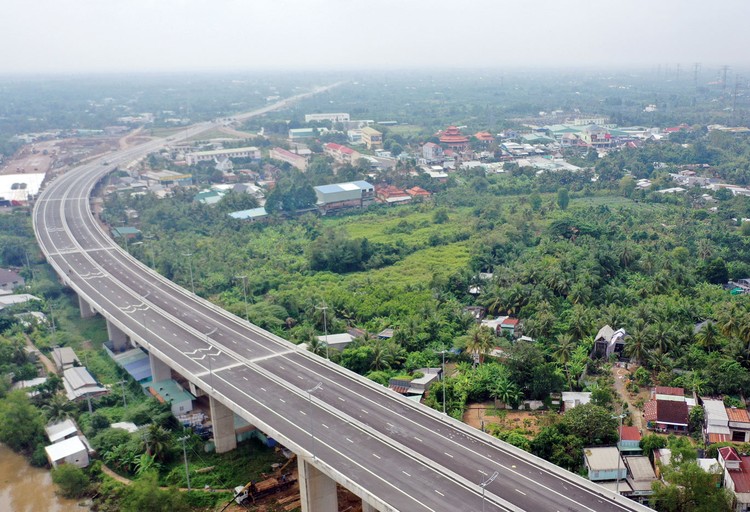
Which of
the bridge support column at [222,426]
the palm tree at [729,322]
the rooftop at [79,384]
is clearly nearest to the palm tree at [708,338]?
the palm tree at [729,322]

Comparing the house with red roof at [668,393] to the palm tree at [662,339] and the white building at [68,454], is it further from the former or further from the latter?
the white building at [68,454]

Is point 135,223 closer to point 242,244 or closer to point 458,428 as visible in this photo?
point 242,244

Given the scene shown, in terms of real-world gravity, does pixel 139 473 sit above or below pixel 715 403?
below

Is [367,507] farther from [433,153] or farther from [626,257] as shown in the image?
[433,153]

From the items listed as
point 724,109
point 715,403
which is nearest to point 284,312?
point 715,403

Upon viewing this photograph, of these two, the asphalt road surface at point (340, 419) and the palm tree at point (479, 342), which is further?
the palm tree at point (479, 342)

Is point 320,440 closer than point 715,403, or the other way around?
point 320,440

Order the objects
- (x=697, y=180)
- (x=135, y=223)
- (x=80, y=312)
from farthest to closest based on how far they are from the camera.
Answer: (x=697, y=180) → (x=135, y=223) → (x=80, y=312)
